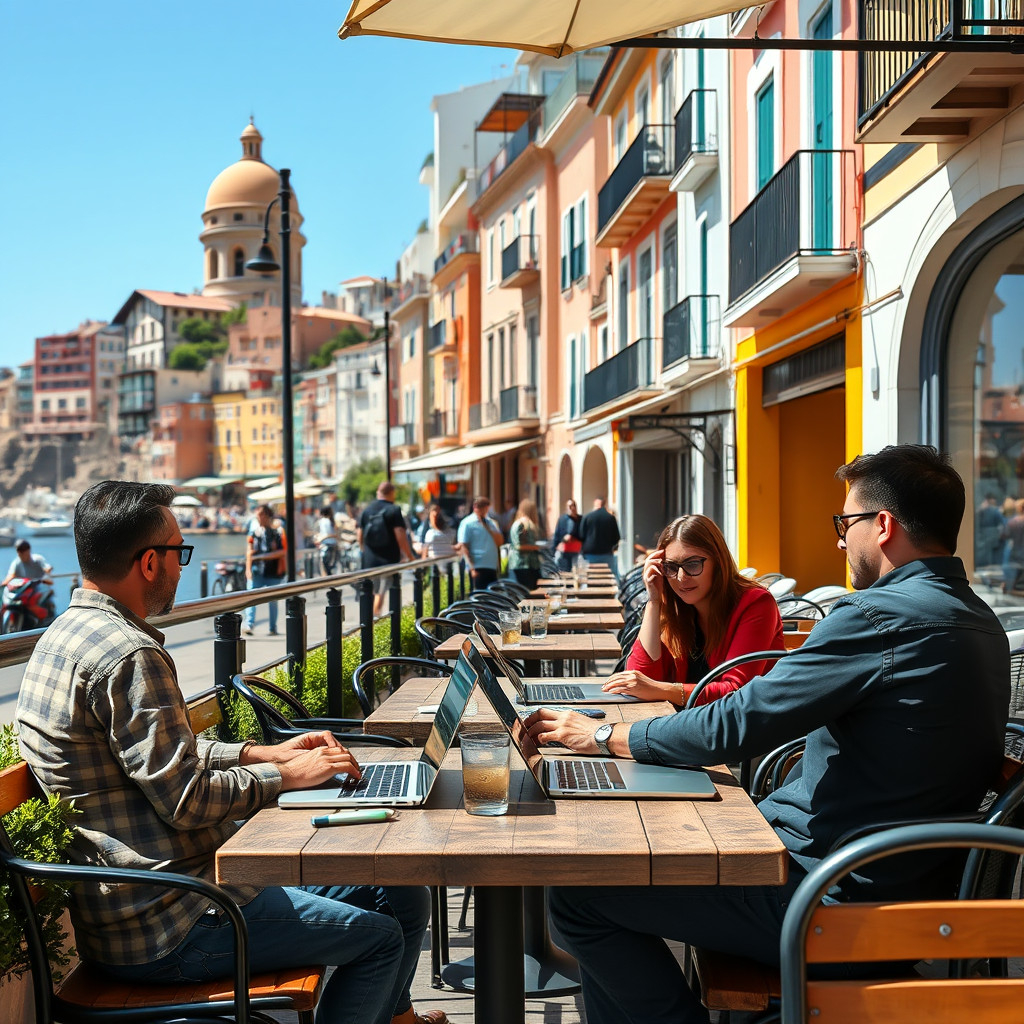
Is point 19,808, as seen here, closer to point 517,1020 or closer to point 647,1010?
point 517,1020

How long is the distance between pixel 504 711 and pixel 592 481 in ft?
82.0

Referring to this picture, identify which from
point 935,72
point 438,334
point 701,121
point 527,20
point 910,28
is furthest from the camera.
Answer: point 438,334

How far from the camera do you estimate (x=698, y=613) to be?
4.44 m

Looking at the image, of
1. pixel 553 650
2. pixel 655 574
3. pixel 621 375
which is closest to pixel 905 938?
pixel 655 574

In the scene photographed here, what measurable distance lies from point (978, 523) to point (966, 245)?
200 cm

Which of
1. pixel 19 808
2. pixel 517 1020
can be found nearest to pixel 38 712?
pixel 19 808

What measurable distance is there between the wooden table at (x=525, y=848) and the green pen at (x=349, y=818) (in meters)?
0.02

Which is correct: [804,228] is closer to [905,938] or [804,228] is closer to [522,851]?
[522,851]

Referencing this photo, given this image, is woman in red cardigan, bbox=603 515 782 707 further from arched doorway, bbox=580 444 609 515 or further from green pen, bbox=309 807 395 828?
arched doorway, bbox=580 444 609 515

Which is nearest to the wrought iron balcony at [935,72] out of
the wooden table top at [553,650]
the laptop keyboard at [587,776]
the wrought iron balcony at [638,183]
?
the wooden table top at [553,650]

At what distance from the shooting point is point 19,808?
2443 millimetres

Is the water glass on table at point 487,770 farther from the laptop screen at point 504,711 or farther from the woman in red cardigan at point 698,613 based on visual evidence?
the woman in red cardigan at point 698,613

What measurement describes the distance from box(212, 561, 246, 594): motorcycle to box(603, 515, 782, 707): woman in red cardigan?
18287 millimetres

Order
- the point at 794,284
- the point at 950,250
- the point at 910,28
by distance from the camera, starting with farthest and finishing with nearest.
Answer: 1. the point at 794,284
2. the point at 950,250
3. the point at 910,28
